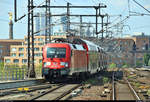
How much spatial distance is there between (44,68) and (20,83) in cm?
209

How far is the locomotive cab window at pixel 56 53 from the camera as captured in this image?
2239cm

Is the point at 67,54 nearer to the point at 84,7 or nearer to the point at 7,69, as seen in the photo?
the point at 7,69

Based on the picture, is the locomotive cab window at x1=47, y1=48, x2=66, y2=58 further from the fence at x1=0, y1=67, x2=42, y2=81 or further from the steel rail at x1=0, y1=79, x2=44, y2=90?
the fence at x1=0, y1=67, x2=42, y2=81

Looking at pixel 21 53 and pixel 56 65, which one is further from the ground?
pixel 21 53

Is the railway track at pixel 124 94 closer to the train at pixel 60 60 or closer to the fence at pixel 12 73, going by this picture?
the train at pixel 60 60

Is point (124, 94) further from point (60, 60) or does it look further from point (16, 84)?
point (16, 84)

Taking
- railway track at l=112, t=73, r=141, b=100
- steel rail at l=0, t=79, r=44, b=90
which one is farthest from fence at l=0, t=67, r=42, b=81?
railway track at l=112, t=73, r=141, b=100

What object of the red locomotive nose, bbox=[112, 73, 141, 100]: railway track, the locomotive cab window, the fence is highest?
the locomotive cab window

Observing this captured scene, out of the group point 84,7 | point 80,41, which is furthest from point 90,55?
point 84,7

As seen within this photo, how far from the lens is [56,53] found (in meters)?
22.5

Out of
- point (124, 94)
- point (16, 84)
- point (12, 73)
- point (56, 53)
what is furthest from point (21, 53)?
point (124, 94)

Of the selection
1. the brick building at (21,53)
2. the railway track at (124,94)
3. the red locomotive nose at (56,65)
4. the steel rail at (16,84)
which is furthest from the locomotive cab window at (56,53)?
the brick building at (21,53)

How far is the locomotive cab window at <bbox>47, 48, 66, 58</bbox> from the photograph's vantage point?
22391mm

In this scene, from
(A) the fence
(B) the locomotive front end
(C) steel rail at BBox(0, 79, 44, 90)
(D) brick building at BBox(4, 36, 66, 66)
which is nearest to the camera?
(C) steel rail at BBox(0, 79, 44, 90)
